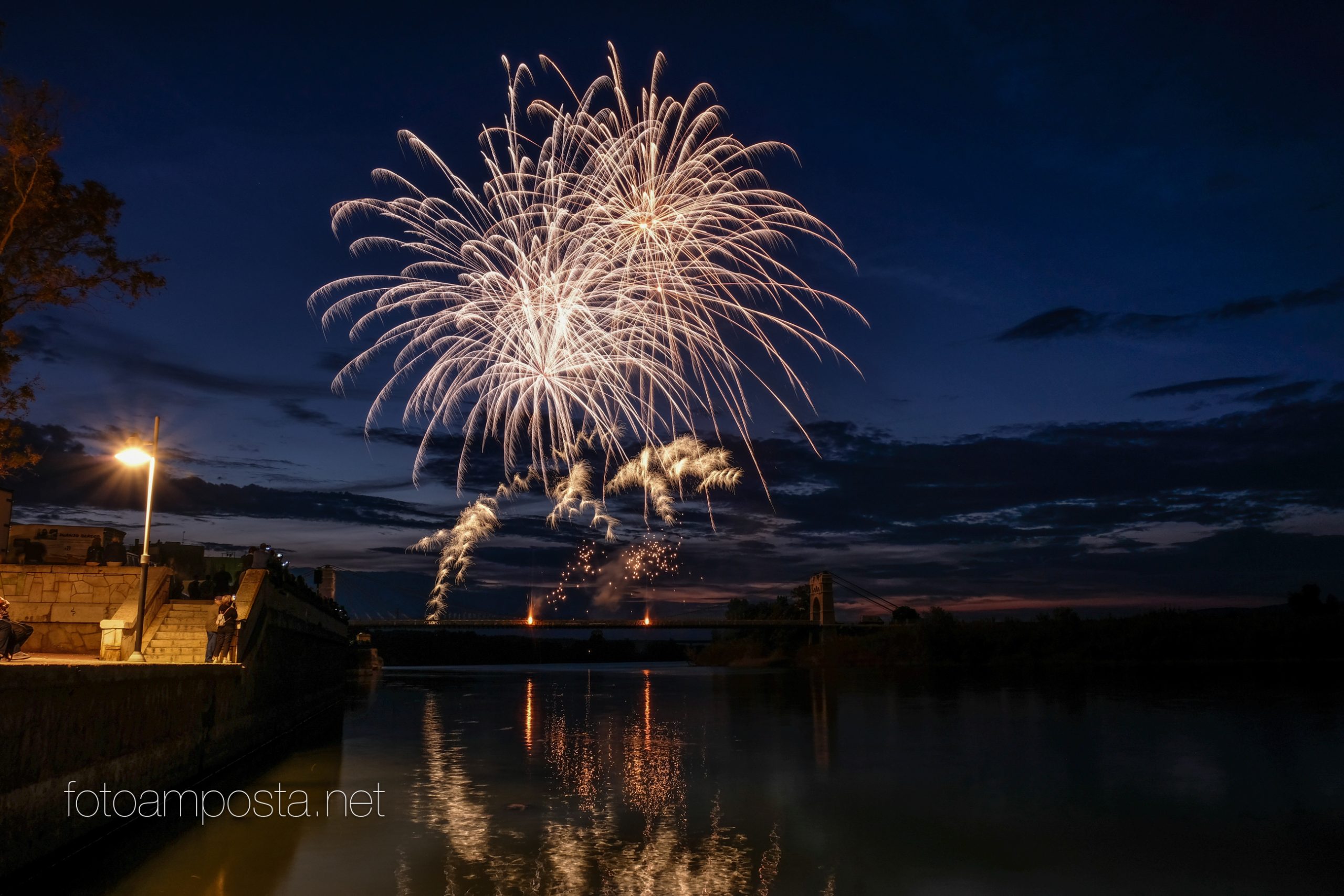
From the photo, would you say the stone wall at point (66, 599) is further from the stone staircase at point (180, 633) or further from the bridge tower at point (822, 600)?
the bridge tower at point (822, 600)

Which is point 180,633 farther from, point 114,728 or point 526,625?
point 526,625

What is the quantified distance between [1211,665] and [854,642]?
Answer: 126ft

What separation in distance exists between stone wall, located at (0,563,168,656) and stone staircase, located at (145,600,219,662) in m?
0.90

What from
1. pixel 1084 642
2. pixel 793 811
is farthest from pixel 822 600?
pixel 793 811

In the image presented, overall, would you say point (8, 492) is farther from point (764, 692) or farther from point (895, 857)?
point (764, 692)

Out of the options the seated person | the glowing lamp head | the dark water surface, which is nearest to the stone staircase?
the dark water surface

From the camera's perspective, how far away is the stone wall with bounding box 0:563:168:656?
2308 centimetres

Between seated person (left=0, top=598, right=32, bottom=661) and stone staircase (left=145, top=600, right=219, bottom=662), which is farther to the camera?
stone staircase (left=145, top=600, right=219, bottom=662)

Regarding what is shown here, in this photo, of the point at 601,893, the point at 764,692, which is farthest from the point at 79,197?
the point at 764,692

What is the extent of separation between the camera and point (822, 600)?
5285 inches

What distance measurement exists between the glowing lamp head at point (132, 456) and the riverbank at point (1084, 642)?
101391 millimetres

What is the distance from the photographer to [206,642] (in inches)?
898

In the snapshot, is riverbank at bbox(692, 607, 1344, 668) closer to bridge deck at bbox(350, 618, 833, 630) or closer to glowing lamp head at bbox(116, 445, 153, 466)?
bridge deck at bbox(350, 618, 833, 630)

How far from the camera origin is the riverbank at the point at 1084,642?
99.2 meters
